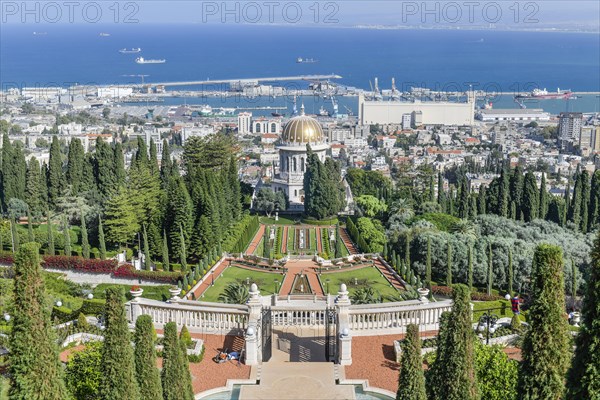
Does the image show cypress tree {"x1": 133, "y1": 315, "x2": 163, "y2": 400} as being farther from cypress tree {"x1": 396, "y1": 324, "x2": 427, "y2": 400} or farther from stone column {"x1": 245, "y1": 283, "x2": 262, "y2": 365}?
stone column {"x1": 245, "y1": 283, "x2": 262, "y2": 365}

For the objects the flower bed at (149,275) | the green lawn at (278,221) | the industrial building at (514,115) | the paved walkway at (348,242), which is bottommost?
the paved walkway at (348,242)

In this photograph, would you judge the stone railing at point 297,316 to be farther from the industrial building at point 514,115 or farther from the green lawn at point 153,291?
the industrial building at point 514,115

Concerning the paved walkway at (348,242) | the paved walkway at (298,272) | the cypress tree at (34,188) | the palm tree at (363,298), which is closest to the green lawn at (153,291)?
the paved walkway at (298,272)

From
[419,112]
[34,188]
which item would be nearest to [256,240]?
[34,188]

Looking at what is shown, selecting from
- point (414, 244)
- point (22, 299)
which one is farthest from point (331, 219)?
point (22, 299)

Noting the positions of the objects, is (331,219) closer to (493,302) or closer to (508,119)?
(493,302)
